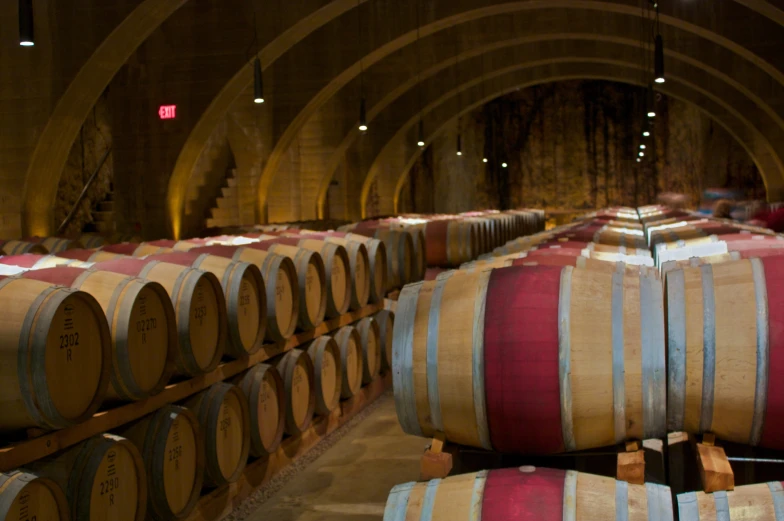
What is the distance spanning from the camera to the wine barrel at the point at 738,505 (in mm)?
2248

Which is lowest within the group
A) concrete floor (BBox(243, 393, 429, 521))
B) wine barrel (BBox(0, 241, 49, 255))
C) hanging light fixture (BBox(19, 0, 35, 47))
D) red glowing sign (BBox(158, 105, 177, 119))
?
concrete floor (BBox(243, 393, 429, 521))

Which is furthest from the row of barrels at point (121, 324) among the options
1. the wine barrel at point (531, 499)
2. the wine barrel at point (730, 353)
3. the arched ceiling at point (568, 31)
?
the arched ceiling at point (568, 31)

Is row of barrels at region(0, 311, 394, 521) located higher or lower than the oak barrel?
lower

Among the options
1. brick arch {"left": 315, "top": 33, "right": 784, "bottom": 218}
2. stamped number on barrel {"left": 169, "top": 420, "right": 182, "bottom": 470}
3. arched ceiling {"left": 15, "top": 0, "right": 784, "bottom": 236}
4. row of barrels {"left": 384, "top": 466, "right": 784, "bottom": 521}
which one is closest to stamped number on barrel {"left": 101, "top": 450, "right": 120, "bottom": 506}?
stamped number on barrel {"left": 169, "top": 420, "right": 182, "bottom": 470}

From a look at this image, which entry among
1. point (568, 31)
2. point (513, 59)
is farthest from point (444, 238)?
point (513, 59)

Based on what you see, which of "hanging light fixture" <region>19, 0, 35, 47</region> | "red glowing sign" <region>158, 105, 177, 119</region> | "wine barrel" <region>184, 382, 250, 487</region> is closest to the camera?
"wine barrel" <region>184, 382, 250, 487</region>

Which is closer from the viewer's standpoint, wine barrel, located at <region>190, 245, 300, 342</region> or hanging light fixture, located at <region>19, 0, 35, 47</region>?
wine barrel, located at <region>190, 245, 300, 342</region>

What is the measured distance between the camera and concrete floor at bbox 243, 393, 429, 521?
4.86 m

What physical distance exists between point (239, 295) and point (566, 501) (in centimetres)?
315

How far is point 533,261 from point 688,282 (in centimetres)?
113

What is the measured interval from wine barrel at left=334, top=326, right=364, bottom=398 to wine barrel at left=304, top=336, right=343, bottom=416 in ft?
0.40

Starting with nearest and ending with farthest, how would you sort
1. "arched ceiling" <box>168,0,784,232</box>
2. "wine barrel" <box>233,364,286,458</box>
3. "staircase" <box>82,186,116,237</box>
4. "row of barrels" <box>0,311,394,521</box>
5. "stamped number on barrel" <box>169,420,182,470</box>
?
1. "row of barrels" <box>0,311,394,521</box>
2. "stamped number on barrel" <box>169,420,182,470</box>
3. "wine barrel" <box>233,364,286,458</box>
4. "arched ceiling" <box>168,0,784,232</box>
5. "staircase" <box>82,186,116,237</box>

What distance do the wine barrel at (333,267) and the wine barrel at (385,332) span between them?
0.75m

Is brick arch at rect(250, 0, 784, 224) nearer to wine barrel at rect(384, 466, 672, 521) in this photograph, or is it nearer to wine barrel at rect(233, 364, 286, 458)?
wine barrel at rect(233, 364, 286, 458)
